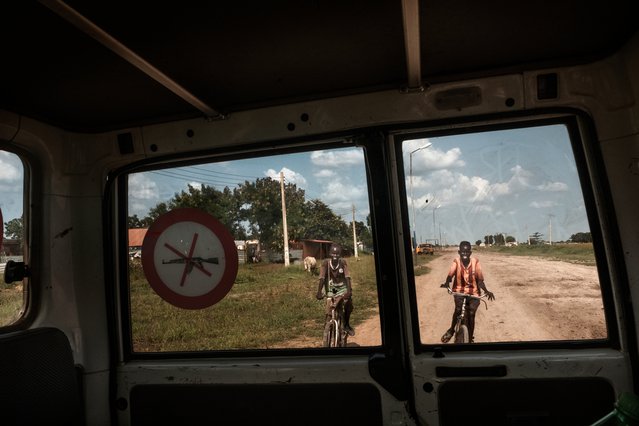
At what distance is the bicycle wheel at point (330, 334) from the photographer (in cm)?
221

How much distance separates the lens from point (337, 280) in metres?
2.23

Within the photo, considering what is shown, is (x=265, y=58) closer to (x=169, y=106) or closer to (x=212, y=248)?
(x=169, y=106)

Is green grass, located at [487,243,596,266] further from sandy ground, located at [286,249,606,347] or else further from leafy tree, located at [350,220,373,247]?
leafy tree, located at [350,220,373,247]

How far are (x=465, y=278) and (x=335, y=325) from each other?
2.44ft

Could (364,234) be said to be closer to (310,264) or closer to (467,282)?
(310,264)

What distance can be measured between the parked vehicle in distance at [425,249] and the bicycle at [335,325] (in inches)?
19.4

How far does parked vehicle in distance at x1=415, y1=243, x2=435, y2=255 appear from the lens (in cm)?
213

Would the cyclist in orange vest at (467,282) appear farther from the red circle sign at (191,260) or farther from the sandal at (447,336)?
the red circle sign at (191,260)

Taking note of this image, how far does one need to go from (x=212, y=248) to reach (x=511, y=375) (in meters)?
1.70

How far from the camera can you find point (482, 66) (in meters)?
1.99

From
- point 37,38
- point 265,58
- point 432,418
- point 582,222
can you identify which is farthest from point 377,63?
point 432,418

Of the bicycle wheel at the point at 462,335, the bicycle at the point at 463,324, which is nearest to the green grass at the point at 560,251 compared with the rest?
the bicycle at the point at 463,324

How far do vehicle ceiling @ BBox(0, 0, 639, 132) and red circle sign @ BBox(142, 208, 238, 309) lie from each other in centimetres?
66

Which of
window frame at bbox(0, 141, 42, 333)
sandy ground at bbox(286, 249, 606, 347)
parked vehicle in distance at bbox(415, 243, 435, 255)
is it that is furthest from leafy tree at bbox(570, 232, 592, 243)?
window frame at bbox(0, 141, 42, 333)
